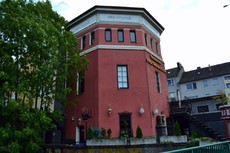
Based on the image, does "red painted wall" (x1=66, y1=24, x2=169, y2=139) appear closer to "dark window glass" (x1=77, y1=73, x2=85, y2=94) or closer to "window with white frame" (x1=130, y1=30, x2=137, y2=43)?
"window with white frame" (x1=130, y1=30, x2=137, y2=43)

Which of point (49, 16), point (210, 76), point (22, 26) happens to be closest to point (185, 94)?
point (210, 76)

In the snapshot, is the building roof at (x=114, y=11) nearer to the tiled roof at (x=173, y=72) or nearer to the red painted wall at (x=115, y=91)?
the red painted wall at (x=115, y=91)

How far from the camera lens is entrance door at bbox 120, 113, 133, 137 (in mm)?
15212

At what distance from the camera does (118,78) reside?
16.5 meters

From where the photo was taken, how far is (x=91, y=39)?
18000 millimetres

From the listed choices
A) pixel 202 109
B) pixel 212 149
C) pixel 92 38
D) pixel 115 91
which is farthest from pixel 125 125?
pixel 202 109

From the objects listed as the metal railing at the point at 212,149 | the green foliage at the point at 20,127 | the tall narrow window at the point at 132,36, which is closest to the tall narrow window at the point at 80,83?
A: the tall narrow window at the point at 132,36

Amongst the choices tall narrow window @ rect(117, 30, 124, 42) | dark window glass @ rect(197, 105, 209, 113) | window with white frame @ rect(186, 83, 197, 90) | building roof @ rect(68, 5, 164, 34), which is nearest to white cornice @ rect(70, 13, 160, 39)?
building roof @ rect(68, 5, 164, 34)

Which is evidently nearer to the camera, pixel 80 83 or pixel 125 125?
pixel 125 125

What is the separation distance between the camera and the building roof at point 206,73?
34.6m

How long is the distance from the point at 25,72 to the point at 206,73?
3230 cm

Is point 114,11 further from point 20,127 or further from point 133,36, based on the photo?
point 20,127

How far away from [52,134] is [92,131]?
5.70m

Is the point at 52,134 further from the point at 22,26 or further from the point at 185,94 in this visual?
the point at 185,94
